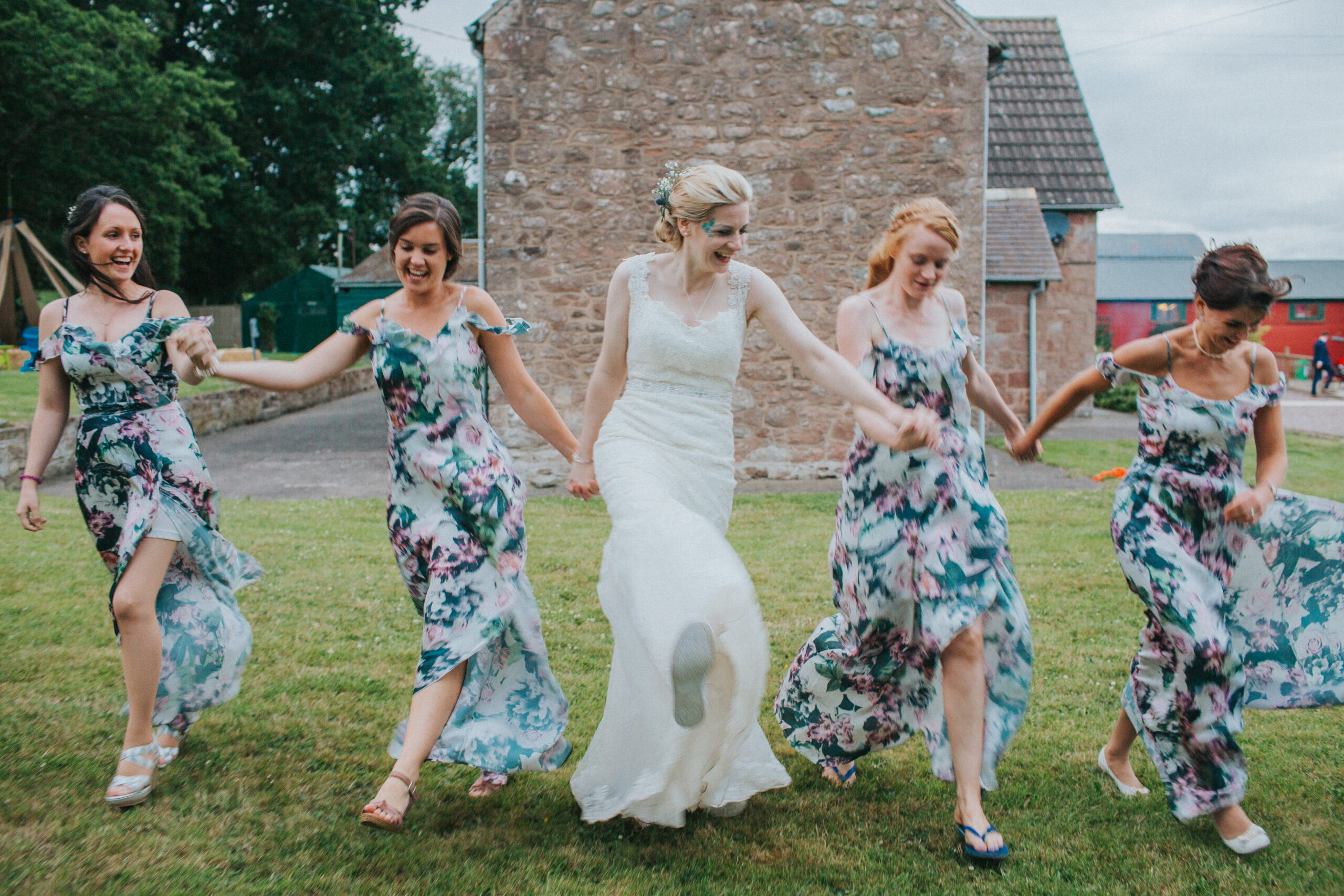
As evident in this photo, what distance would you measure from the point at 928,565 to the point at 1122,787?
1.20m

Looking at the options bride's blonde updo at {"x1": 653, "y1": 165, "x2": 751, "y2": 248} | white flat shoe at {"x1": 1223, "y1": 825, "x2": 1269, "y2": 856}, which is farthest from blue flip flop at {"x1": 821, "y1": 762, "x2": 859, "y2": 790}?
bride's blonde updo at {"x1": 653, "y1": 165, "x2": 751, "y2": 248}

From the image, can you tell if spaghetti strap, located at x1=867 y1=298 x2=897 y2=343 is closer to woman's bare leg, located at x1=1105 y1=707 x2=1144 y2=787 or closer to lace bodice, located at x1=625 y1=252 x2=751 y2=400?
lace bodice, located at x1=625 y1=252 x2=751 y2=400

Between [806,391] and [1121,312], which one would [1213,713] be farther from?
[1121,312]

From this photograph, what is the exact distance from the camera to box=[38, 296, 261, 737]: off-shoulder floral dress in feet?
11.6

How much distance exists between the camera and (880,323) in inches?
133

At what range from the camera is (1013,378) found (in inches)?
734

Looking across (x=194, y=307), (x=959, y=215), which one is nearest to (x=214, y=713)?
(x=959, y=215)

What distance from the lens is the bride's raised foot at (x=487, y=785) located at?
352cm

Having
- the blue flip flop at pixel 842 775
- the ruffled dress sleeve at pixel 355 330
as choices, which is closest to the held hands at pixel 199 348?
the ruffled dress sleeve at pixel 355 330

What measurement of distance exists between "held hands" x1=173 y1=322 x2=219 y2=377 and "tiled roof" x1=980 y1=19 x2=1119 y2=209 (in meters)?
19.2

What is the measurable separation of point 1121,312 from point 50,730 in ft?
191

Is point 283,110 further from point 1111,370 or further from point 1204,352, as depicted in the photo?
point 1204,352

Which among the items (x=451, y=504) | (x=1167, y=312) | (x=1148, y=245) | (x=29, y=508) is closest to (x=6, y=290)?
(x=29, y=508)

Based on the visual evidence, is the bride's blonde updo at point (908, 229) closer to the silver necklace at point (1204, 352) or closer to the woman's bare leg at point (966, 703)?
the silver necklace at point (1204, 352)
